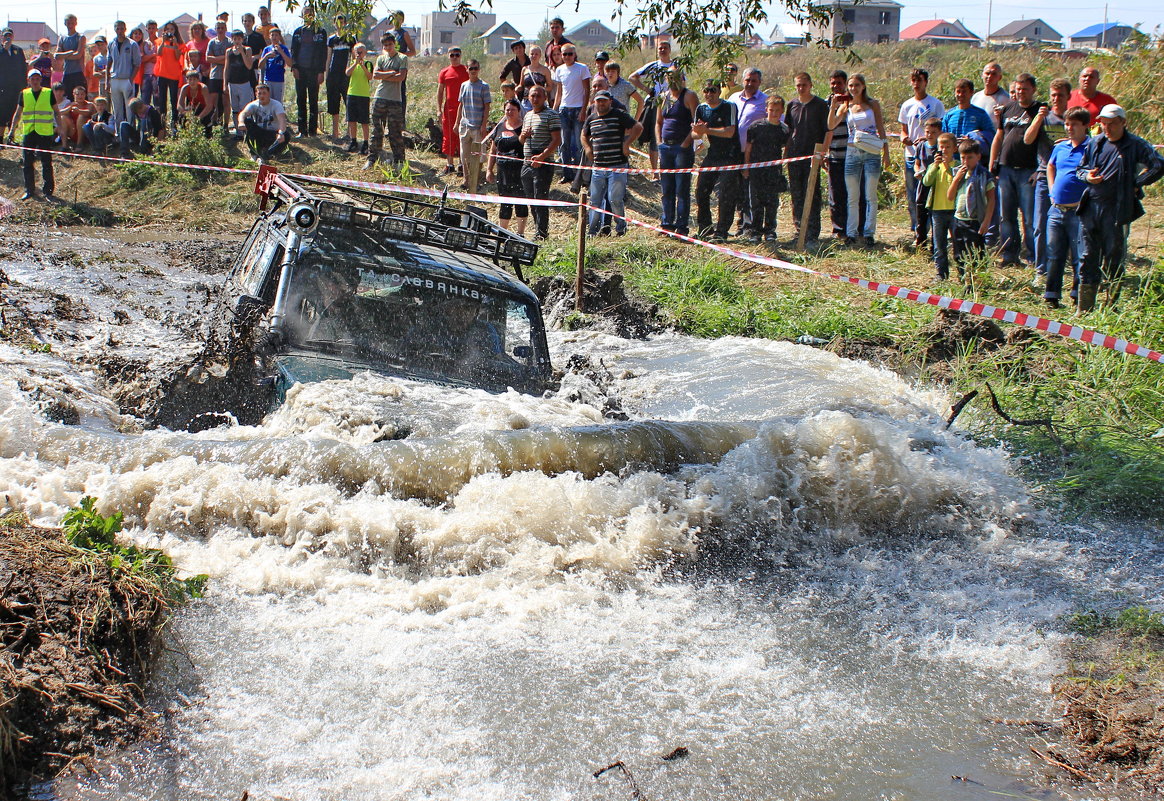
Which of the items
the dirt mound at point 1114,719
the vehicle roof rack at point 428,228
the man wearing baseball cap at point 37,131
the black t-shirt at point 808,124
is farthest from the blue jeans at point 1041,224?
the man wearing baseball cap at point 37,131

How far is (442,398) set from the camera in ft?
19.7

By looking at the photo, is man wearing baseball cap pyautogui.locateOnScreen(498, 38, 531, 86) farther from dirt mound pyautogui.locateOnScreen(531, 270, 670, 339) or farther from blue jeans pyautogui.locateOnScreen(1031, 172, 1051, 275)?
blue jeans pyautogui.locateOnScreen(1031, 172, 1051, 275)

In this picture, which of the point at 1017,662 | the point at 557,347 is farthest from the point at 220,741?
the point at 557,347

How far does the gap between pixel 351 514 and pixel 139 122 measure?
645 inches

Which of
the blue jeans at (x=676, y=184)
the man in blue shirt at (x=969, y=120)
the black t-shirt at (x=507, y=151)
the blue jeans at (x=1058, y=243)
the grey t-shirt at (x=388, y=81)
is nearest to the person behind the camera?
the blue jeans at (x=1058, y=243)

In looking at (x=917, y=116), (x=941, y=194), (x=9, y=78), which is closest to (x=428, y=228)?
(x=941, y=194)

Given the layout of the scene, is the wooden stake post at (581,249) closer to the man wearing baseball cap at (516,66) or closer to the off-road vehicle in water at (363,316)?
the off-road vehicle in water at (363,316)

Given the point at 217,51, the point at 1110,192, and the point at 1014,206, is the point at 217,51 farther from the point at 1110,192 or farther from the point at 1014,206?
the point at 1110,192

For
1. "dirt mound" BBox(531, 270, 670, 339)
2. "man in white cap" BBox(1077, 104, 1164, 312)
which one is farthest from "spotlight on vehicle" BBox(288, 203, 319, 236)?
"man in white cap" BBox(1077, 104, 1164, 312)

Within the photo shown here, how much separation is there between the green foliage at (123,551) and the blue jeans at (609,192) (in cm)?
989

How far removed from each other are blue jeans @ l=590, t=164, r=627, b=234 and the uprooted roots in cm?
1044

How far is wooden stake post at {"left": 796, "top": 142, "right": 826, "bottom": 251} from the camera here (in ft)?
40.2

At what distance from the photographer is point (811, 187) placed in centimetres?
1230

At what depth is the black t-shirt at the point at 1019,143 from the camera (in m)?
10.9
